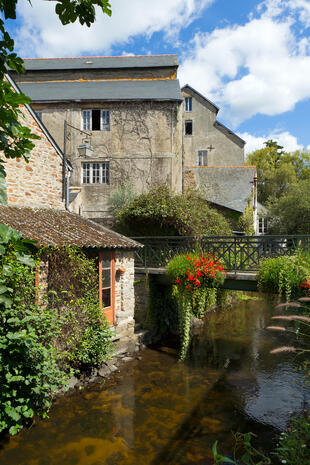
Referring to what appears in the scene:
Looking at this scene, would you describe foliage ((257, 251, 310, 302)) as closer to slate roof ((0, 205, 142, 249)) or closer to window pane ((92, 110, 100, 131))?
slate roof ((0, 205, 142, 249))

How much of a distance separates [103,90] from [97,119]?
1968 millimetres

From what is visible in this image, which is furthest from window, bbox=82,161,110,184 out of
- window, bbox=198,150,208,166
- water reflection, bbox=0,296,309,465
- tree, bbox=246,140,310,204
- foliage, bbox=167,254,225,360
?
tree, bbox=246,140,310,204

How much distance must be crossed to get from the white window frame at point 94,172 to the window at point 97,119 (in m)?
1.87

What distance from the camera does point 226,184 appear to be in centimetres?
2252

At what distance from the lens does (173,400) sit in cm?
795

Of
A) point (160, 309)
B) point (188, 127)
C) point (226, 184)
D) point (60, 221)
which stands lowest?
point (160, 309)

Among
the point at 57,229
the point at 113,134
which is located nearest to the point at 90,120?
the point at 113,134

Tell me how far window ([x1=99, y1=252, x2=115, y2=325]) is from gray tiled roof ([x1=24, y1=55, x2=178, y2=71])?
14.5 meters

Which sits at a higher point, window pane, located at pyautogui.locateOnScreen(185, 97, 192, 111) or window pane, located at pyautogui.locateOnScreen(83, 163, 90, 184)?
window pane, located at pyautogui.locateOnScreen(185, 97, 192, 111)

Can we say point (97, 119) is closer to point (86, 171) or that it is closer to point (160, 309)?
point (86, 171)

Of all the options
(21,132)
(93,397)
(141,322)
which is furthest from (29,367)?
(141,322)

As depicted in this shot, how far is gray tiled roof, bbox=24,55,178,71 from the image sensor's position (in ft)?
66.2

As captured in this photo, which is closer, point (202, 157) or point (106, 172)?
point (106, 172)

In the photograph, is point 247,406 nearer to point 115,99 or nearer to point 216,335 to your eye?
point 216,335
